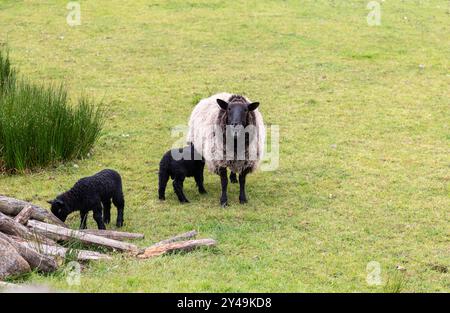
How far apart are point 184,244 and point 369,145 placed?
6.22 meters

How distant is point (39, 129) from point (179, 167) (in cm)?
263

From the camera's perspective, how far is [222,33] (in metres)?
22.1

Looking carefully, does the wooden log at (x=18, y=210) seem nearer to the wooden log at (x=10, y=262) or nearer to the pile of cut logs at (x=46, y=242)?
the pile of cut logs at (x=46, y=242)

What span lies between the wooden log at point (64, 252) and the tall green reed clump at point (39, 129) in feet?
13.5

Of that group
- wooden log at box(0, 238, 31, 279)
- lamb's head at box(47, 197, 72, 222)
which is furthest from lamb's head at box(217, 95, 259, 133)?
wooden log at box(0, 238, 31, 279)

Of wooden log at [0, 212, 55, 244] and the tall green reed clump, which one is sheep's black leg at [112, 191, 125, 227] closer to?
wooden log at [0, 212, 55, 244]

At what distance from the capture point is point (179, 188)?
35.4 feet

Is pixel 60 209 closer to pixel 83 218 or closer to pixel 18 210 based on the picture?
pixel 83 218

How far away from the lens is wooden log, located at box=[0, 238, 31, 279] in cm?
689

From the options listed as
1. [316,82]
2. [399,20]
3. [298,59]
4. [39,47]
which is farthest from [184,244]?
[399,20]

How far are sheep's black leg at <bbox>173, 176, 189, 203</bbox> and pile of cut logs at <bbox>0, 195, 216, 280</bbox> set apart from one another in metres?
1.69

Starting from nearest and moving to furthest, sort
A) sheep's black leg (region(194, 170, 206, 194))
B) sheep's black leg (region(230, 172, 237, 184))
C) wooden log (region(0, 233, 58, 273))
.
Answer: wooden log (region(0, 233, 58, 273)) → sheep's black leg (region(194, 170, 206, 194)) → sheep's black leg (region(230, 172, 237, 184))

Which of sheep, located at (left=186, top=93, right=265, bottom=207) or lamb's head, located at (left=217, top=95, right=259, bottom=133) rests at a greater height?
lamb's head, located at (left=217, top=95, right=259, bottom=133)
